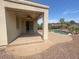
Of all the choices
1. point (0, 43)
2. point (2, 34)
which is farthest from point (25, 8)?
point (0, 43)

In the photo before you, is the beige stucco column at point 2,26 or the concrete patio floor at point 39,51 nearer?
the concrete patio floor at point 39,51

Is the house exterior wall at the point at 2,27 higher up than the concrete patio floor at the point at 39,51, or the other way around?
the house exterior wall at the point at 2,27

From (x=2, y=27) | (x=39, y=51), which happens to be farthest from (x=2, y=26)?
(x=39, y=51)

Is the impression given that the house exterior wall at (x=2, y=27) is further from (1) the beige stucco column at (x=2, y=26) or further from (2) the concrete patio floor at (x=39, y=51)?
(2) the concrete patio floor at (x=39, y=51)

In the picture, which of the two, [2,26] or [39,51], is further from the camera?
[2,26]

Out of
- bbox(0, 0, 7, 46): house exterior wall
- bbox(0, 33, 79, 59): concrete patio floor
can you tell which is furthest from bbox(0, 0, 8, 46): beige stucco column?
bbox(0, 33, 79, 59): concrete patio floor

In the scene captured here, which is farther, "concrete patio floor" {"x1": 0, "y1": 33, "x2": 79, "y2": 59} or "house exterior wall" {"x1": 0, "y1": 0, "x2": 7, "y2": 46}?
"house exterior wall" {"x1": 0, "y1": 0, "x2": 7, "y2": 46}

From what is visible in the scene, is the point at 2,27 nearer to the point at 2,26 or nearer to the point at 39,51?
the point at 2,26

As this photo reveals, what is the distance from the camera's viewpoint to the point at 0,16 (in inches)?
201

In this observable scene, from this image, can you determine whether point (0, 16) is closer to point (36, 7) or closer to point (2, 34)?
point (2, 34)

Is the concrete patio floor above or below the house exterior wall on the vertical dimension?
below

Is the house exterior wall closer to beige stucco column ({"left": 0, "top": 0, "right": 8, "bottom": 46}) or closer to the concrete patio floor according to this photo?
beige stucco column ({"left": 0, "top": 0, "right": 8, "bottom": 46})

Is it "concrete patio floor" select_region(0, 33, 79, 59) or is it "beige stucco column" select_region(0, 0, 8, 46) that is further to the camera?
"beige stucco column" select_region(0, 0, 8, 46)

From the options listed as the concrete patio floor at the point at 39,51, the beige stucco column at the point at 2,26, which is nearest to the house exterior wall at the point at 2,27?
the beige stucco column at the point at 2,26
